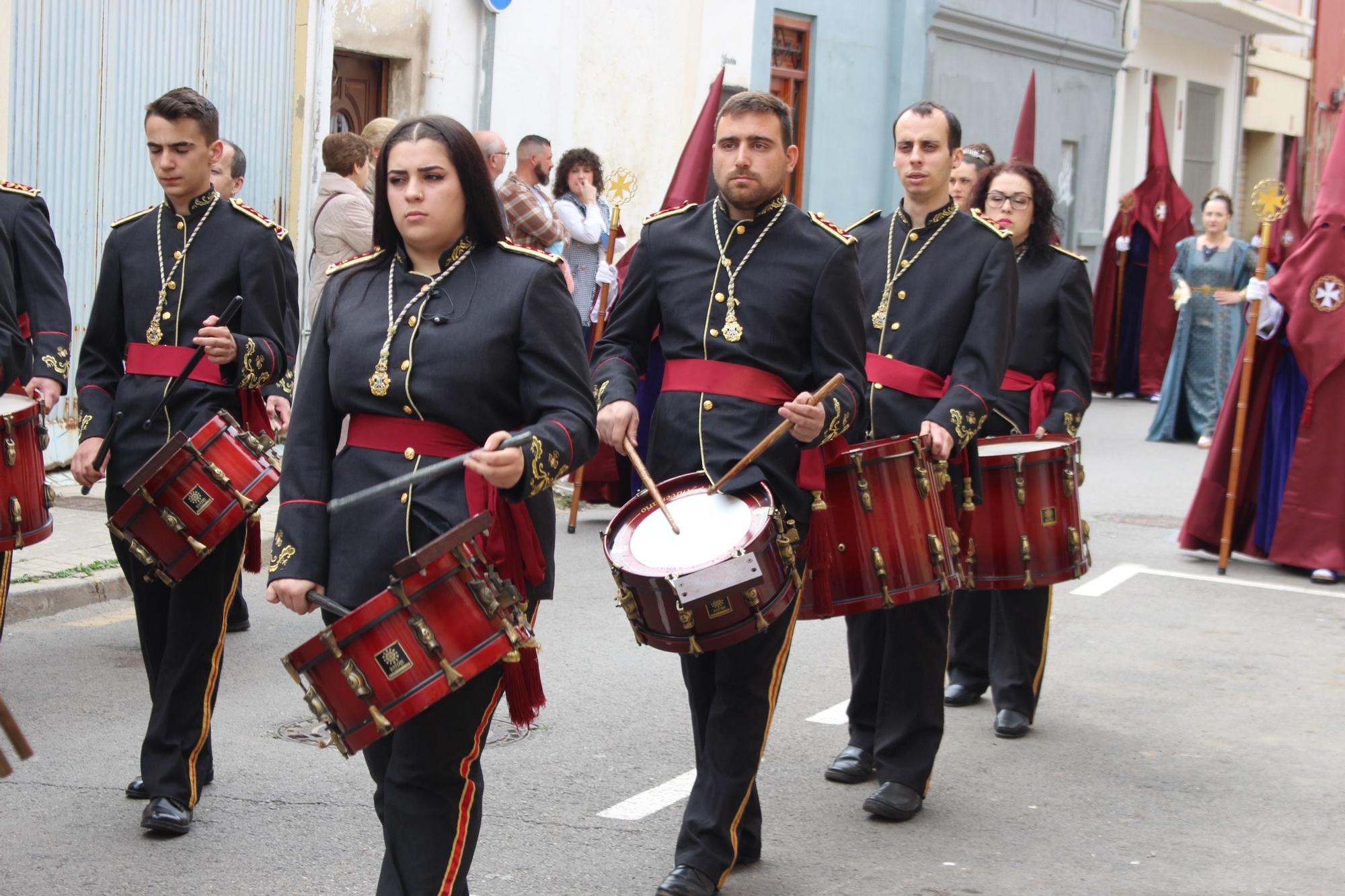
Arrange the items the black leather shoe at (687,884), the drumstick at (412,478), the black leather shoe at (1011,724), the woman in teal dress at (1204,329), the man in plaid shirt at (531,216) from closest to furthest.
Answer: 1. the drumstick at (412,478)
2. the black leather shoe at (687,884)
3. the black leather shoe at (1011,724)
4. the man in plaid shirt at (531,216)
5. the woman in teal dress at (1204,329)

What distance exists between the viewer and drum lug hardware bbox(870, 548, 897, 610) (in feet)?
16.6

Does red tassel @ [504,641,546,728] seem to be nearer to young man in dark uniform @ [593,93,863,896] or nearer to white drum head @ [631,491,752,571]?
white drum head @ [631,491,752,571]

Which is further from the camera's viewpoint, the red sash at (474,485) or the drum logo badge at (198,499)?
the drum logo badge at (198,499)

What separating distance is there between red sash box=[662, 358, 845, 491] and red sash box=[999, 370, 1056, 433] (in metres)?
2.12

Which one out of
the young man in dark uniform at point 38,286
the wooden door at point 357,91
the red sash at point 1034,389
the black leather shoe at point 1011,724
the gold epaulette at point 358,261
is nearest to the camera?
the gold epaulette at point 358,261

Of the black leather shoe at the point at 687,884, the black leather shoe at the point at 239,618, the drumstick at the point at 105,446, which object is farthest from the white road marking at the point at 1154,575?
the drumstick at the point at 105,446

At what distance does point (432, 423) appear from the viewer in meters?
3.85

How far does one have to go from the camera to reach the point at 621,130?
55.1 feet

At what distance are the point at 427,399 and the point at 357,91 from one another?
1091cm

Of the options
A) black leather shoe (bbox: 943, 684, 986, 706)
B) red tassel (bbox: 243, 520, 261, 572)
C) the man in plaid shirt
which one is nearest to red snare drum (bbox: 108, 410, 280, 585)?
red tassel (bbox: 243, 520, 261, 572)

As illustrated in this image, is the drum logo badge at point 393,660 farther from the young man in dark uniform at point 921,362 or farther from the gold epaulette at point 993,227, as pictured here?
the gold epaulette at point 993,227

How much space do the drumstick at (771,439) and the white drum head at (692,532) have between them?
57 mm

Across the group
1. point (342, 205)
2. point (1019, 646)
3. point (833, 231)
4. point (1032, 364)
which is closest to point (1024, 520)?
point (1019, 646)

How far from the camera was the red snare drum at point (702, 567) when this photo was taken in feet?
13.9
